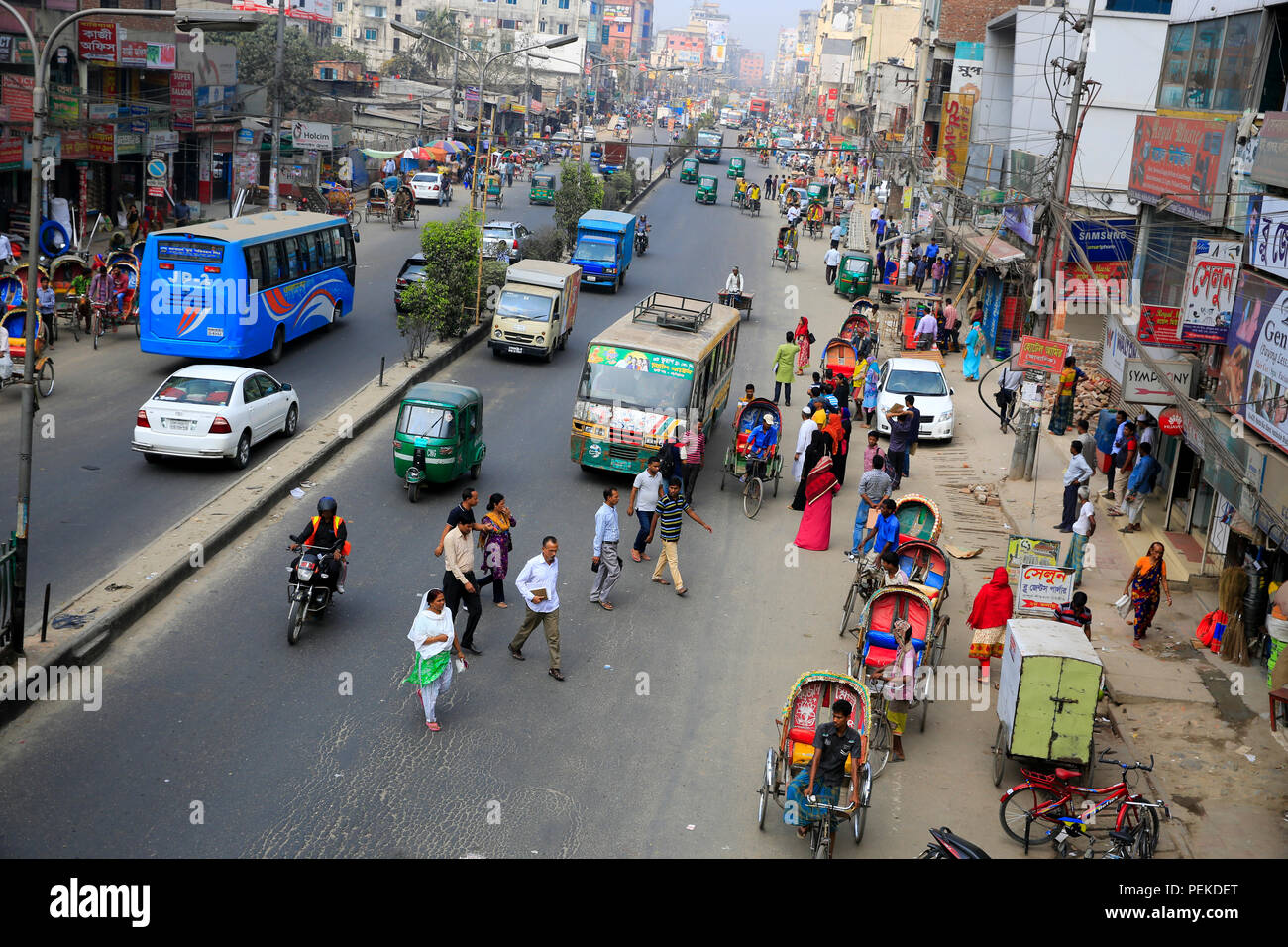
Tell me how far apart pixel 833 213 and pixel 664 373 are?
153ft

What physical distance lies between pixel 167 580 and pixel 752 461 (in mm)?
9370

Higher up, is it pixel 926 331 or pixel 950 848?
pixel 926 331

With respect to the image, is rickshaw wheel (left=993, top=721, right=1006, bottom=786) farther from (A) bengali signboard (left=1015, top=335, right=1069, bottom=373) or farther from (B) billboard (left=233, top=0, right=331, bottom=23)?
(B) billboard (left=233, top=0, right=331, bottom=23)

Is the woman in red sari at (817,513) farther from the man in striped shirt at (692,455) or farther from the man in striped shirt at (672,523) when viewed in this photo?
the man in striped shirt at (672,523)

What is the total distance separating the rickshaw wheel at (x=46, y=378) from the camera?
21.8 m

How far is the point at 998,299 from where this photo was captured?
1294 inches

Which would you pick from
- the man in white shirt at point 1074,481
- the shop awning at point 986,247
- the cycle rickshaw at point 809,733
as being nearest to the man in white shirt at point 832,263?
the shop awning at point 986,247

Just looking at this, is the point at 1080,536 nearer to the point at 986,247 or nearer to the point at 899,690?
the point at 899,690

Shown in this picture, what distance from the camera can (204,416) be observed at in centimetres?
1833

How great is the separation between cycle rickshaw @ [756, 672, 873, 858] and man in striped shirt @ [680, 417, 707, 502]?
867cm

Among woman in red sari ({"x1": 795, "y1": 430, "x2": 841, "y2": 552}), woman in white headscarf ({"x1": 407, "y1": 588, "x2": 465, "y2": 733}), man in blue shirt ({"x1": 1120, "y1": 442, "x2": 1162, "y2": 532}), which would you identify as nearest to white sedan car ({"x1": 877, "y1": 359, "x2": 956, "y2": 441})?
man in blue shirt ({"x1": 1120, "y1": 442, "x2": 1162, "y2": 532})

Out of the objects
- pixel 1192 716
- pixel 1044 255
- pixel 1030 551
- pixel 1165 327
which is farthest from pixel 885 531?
pixel 1044 255

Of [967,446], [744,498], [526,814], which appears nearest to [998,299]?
[967,446]

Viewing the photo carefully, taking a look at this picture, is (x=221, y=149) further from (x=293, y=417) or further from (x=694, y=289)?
(x=293, y=417)
